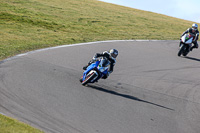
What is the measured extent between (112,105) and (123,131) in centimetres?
150

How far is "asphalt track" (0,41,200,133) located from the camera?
22.6 ft

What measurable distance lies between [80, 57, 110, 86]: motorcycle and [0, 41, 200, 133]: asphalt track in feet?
0.90

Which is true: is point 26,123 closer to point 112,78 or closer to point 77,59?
point 112,78

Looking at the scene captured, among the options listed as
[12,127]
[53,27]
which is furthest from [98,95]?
[53,27]

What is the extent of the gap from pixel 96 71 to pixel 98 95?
0.83 meters

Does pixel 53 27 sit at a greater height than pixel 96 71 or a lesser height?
lesser

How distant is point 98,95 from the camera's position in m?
8.72

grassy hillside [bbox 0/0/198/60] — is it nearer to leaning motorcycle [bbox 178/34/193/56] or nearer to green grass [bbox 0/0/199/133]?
green grass [bbox 0/0/199/133]

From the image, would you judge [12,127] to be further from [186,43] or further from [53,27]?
[53,27]

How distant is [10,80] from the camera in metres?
8.73

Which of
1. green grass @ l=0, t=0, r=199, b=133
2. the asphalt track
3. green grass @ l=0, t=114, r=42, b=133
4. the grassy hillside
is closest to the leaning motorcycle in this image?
the asphalt track

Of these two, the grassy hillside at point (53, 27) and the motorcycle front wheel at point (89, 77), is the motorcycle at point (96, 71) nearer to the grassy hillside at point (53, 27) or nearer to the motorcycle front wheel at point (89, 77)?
the motorcycle front wheel at point (89, 77)

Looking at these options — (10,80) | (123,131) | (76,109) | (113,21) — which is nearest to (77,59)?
(10,80)

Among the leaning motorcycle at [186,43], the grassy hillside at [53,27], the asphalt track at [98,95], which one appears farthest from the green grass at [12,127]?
the leaning motorcycle at [186,43]
